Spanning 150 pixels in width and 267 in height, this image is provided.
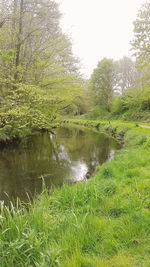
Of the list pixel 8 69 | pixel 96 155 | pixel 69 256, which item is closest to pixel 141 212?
pixel 69 256

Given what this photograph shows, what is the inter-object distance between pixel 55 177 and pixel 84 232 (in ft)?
15.3

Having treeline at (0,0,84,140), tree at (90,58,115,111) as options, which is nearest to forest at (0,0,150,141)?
treeline at (0,0,84,140)

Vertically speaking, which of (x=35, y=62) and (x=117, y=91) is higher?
(x=117, y=91)

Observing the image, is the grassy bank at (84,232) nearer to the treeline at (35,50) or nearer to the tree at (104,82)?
the treeline at (35,50)

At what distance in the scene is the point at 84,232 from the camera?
2324mm

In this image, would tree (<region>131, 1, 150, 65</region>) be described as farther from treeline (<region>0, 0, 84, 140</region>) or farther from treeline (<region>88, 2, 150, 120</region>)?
treeline (<region>88, 2, 150, 120</region>)

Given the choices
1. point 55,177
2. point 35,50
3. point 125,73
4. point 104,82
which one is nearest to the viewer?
point 55,177

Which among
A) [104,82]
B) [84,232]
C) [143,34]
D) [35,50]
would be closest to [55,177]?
[84,232]

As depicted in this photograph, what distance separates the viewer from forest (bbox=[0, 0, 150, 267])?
2045 mm

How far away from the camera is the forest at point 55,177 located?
204 centimetres

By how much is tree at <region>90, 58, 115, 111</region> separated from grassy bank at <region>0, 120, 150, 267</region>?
3301cm

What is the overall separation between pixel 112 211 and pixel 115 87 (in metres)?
36.3

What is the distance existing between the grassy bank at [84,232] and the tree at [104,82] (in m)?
33.0

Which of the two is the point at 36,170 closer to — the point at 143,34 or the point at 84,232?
the point at 84,232
